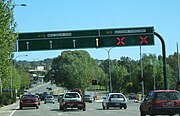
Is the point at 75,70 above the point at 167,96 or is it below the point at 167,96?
above

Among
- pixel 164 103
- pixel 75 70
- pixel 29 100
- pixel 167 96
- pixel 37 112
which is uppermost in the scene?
pixel 75 70

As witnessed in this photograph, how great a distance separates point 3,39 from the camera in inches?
1506

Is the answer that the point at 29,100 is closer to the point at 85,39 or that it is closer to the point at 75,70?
the point at 85,39

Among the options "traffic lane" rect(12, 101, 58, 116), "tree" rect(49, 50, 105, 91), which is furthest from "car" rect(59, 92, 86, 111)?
"tree" rect(49, 50, 105, 91)

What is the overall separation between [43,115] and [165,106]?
1229 centimetres

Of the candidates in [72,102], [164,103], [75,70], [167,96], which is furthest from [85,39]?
[75,70]

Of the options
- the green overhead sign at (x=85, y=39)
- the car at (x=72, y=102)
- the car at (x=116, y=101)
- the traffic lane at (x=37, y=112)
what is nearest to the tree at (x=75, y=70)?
the traffic lane at (x=37, y=112)

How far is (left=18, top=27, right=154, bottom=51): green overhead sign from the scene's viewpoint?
135 ft

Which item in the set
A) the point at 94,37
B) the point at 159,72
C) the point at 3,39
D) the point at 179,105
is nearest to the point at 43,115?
the point at 3,39

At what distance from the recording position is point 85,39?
41.9 meters

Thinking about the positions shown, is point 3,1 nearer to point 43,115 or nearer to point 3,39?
point 3,39

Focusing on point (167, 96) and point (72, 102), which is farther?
point (72, 102)

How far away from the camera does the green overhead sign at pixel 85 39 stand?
41.1m

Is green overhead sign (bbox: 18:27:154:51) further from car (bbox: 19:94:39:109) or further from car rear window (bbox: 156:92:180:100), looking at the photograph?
car rear window (bbox: 156:92:180:100)
